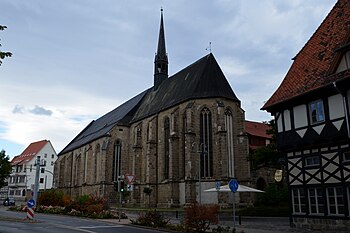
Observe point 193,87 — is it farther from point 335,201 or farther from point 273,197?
point 335,201

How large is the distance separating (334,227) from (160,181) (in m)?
24.8

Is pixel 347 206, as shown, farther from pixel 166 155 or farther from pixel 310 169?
pixel 166 155

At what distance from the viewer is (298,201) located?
18906 millimetres

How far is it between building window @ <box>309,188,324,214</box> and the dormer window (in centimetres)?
597

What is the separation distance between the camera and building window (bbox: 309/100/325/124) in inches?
694

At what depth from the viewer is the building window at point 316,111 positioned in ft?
57.8

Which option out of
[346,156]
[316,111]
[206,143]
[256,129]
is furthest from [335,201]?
[256,129]

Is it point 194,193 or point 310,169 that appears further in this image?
point 194,193

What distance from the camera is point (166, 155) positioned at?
3988 centimetres

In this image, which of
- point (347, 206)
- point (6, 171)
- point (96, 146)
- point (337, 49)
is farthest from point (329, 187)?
point (6, 171)

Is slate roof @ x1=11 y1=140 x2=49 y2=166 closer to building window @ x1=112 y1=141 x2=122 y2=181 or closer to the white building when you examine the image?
the white building

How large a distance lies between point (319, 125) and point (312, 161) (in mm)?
1970

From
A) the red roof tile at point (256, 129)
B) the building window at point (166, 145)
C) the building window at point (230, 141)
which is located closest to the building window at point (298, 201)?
the building window at point (230, 141)

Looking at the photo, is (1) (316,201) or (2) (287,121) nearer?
(1) (316,201)
